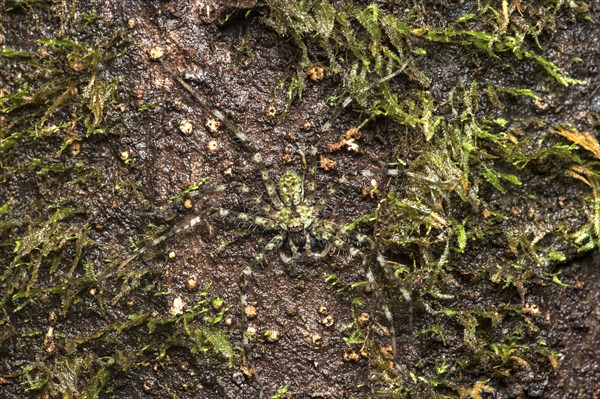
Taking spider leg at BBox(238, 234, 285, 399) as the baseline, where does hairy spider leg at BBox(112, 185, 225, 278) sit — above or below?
above

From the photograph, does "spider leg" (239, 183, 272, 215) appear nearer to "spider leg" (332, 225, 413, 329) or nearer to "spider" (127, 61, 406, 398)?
"spider" (127, 61, 406, 398)

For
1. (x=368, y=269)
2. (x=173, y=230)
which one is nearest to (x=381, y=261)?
(x=368, y=269)

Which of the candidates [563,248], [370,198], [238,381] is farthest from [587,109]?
[238,381]

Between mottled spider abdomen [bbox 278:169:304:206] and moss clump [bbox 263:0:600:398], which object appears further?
mottled spider abdomen [bbox 278:169:304:206]

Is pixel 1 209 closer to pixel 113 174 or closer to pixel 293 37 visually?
pixel 113 174

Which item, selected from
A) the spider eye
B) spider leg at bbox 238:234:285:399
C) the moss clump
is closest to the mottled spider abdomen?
the spider eye
